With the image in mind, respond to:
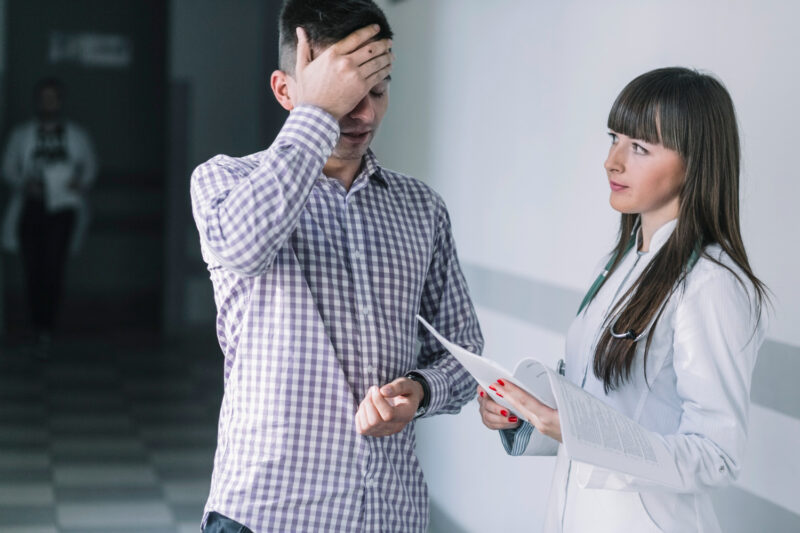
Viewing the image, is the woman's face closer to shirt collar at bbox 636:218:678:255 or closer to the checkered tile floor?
shirt collar at bbox 636:218:678:255

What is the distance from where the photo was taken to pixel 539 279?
11.1ft

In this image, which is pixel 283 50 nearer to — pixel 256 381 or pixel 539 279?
pixel 256 381

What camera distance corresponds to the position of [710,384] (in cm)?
161

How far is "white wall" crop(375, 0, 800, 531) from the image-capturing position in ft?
7.15

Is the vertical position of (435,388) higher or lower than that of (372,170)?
lower

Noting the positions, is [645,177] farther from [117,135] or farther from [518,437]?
[117,135]

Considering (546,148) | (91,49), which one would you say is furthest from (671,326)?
(91,49)

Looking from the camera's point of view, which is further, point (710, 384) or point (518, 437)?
point (518, 437)

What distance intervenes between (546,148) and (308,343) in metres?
1.90

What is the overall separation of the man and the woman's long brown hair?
307 mm

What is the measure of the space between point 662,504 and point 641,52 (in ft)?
4.77

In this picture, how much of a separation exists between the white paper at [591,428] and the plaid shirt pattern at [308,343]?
0.19 m

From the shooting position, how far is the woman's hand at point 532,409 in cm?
157

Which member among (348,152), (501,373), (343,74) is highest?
(343,74)
